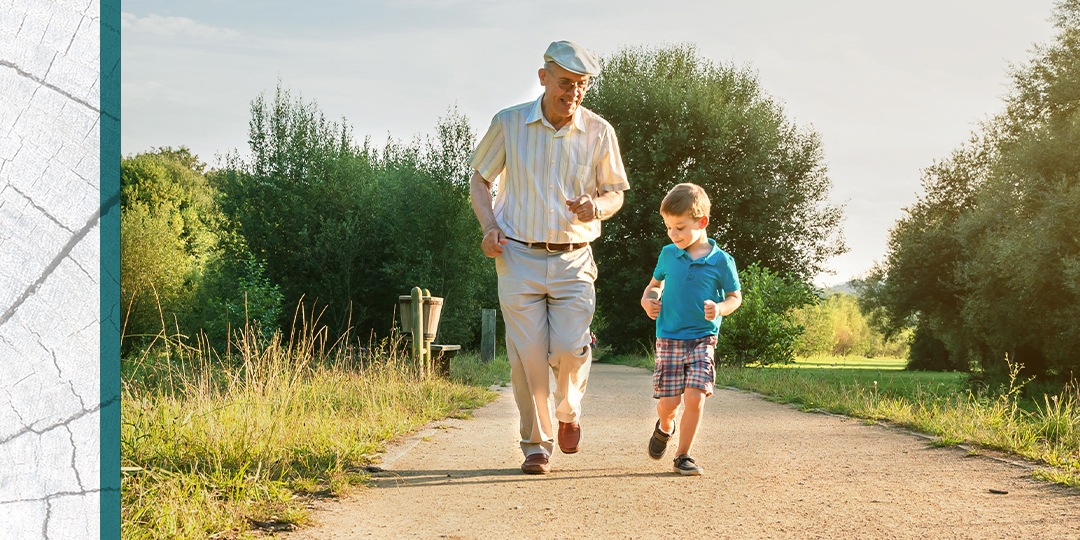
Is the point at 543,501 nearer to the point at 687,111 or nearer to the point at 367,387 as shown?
the point at 367,387

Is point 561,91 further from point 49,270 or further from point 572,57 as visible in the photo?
point 49,270

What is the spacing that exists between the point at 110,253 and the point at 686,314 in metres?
3.48

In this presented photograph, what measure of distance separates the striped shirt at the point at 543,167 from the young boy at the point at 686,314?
0.46m

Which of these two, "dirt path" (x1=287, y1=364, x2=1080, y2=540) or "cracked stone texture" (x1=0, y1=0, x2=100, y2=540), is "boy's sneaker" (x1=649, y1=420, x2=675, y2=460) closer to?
"dirt path" (x1=287, y1=364, x2=1080, y2=540)

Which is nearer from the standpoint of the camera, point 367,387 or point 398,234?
point 367,387

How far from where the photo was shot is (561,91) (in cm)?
392

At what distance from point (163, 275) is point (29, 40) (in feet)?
121

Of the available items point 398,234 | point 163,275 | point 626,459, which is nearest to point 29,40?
point 626,459

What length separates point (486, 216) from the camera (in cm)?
407

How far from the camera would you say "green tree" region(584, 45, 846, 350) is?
23.6 meters

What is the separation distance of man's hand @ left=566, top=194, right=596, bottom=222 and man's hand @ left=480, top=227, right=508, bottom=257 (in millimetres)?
383

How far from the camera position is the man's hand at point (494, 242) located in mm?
3926

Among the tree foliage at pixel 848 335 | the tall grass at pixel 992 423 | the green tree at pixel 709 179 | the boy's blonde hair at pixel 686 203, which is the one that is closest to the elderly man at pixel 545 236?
the boy's blonde hair at pixel 686 203

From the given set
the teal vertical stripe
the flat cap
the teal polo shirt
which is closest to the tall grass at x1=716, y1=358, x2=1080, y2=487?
the teal polo shirt
